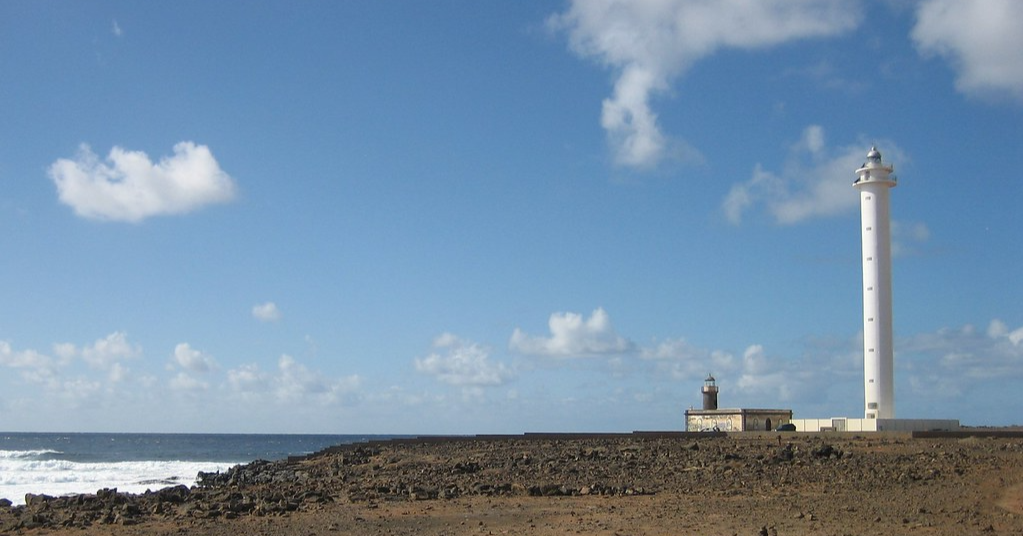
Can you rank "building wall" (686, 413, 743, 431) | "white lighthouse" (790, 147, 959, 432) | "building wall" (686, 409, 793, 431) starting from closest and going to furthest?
"white lighthouse" (790, 147, 959, 432)
"building wall" (686, 409, 793, 431)
"building wall" (686, 413, 743, 431)

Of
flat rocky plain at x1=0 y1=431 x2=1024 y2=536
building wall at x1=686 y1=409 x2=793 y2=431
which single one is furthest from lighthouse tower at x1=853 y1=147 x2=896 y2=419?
flat rocky plain at x1=0 y1=431 x2=1024 y2=536

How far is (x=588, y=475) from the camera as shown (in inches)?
1087

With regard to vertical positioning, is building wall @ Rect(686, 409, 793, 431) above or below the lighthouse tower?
below

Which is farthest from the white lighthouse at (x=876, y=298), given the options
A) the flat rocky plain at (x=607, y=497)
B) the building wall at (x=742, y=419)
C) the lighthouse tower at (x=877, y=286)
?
the flat rocky plain at (x=607, y=497)

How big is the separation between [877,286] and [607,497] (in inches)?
1005

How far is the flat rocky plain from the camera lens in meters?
19.2

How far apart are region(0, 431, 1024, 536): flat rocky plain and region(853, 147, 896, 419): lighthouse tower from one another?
10.1 meters

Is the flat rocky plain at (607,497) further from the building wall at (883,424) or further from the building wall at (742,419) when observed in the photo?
the building wall at (742,419)

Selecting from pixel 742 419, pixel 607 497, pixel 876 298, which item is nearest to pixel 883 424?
pixel 876 298

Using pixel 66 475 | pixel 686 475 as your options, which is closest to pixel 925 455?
pixel 686 475

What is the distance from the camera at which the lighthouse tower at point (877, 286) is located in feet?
143

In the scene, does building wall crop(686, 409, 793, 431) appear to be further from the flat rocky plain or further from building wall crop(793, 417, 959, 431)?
the flat rocky plain

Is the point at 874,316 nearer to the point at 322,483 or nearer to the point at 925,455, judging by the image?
the point at 925,455

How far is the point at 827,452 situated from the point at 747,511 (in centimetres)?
832
